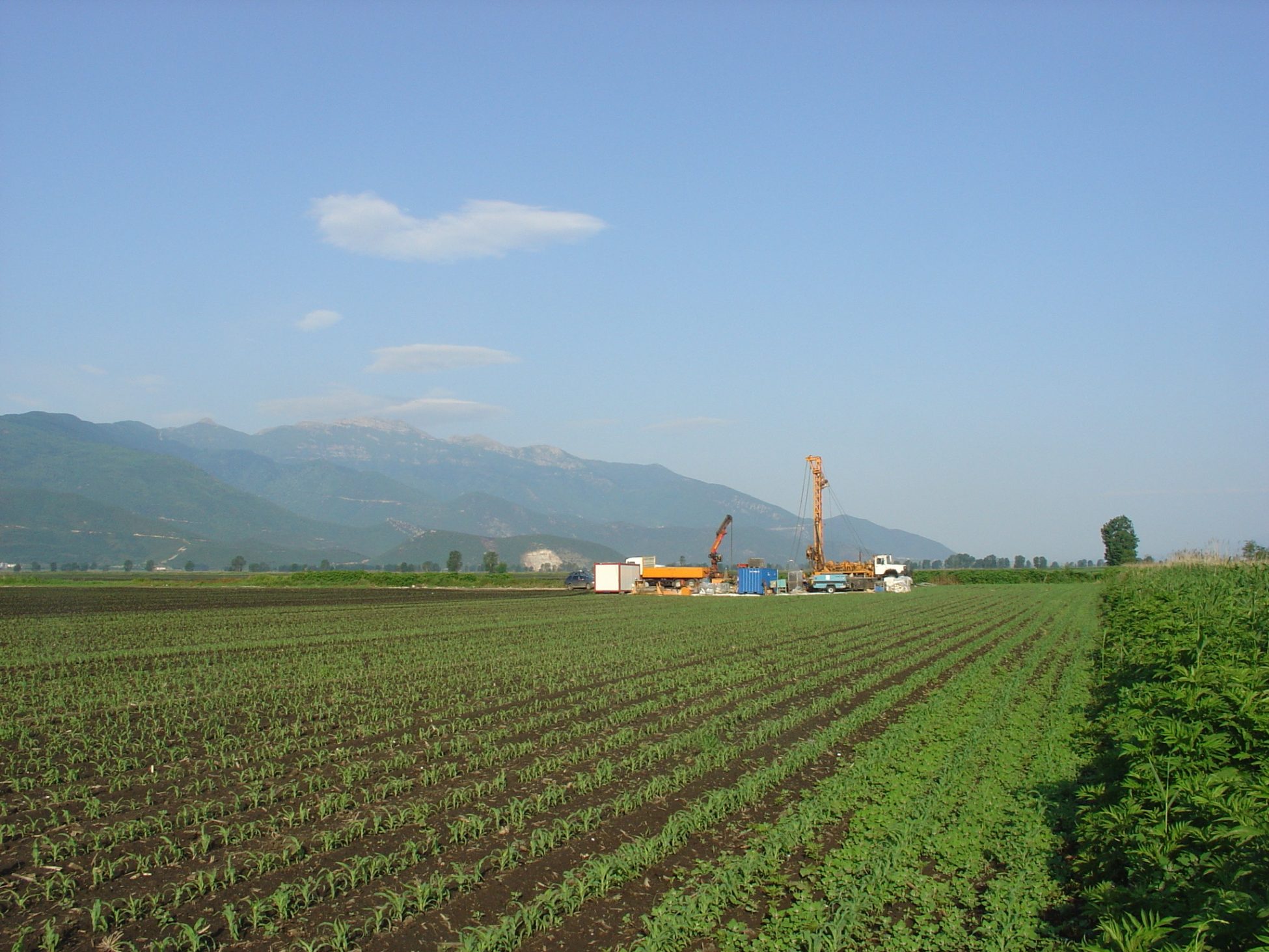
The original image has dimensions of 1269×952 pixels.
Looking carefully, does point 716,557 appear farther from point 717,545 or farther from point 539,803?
point 539,803

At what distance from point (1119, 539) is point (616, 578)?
362 ft

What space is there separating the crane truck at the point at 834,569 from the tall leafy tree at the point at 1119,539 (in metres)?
73.9

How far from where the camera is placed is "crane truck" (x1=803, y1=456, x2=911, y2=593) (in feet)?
253

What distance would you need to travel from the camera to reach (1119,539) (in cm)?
14962

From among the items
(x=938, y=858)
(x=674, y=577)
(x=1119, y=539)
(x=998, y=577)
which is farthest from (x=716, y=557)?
(x=1119, y=539)

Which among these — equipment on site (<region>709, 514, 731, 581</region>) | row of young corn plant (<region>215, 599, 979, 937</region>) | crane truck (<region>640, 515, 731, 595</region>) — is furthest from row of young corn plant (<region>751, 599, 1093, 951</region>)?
equipment on site (<region>709, 514, 731, 581</region>)

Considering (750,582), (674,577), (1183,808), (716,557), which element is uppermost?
(716,557)

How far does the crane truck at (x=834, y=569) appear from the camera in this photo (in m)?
77.2

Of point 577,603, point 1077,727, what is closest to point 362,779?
point 1077,727

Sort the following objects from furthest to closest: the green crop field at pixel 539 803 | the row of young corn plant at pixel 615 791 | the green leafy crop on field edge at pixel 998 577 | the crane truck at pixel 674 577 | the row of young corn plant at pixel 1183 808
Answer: the green leafy crop on field edge at pixel 998 577 < the crane truck at pixel 674 577 < the row of young corn plant at pixel 615 791 < the green crop field at pixel 539 803 < the row of young corn plant at pixel 1183 808

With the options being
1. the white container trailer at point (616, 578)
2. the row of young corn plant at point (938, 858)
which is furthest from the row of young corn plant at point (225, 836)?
the white container trailer at point (616, 578)

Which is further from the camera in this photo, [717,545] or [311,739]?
[717,545]

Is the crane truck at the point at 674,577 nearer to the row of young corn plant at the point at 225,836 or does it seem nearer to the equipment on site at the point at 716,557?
the equipment on site at the point at 716,557

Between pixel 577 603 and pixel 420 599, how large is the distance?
37.0 feet
